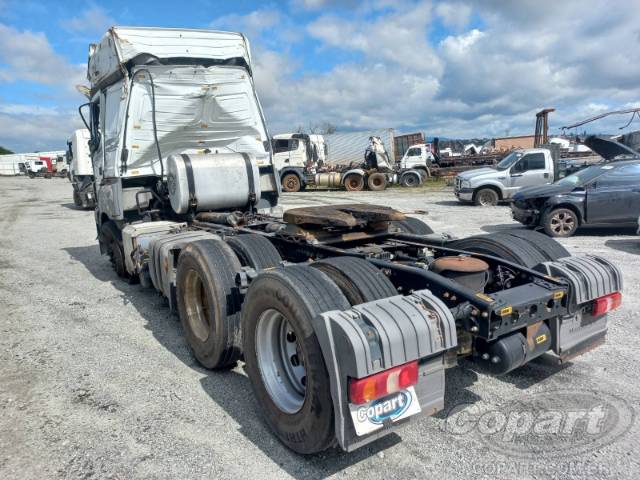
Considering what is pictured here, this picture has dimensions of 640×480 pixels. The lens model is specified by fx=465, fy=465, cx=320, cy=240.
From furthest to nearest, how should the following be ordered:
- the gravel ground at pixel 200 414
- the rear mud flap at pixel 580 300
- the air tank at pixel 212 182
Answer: the air tank at pixel 212 182
the rear mud flap at pixel 580 300
the gravel ground at pixel 200 414

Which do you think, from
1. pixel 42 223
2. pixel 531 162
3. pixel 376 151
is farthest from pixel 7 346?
pixel 376 151

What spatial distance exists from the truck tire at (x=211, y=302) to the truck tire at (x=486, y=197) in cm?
1304

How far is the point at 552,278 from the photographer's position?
10.1ft

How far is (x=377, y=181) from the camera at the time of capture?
80.5 feet

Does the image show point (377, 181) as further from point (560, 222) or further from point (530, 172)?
point (560, 222)

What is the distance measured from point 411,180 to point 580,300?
77.7 ft

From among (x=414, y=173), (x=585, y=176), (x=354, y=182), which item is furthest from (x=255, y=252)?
(x=414, y=173)

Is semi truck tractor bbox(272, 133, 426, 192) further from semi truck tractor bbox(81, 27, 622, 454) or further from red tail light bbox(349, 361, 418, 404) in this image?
red tail light bbox(349, 361, 418, 404)

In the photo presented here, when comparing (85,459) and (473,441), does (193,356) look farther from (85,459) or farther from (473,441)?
(473,441)

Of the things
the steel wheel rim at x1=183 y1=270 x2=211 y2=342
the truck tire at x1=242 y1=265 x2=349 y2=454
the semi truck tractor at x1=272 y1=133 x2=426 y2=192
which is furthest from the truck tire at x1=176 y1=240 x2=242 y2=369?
the semi truck tractor at x1=272 y1=133 x2=426 y2=192

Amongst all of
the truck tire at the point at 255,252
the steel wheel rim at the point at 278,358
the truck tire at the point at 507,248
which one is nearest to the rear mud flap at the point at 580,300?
the truck tire at the point at 507,248

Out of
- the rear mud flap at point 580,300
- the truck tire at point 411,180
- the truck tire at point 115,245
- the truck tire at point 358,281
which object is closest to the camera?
the truck tire at point 358,281

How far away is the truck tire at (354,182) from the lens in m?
24.8

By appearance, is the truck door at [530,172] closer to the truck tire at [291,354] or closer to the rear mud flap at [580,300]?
the rear mud flap at [580,300]
